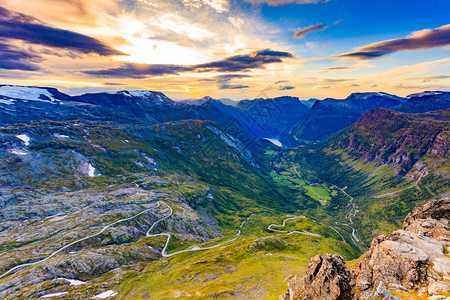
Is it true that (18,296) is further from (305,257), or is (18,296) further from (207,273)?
(305,257)

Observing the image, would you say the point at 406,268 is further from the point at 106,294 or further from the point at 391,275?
the point at 106,294

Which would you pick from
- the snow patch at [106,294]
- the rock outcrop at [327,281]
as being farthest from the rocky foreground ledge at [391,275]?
the snow patch at [106,294]

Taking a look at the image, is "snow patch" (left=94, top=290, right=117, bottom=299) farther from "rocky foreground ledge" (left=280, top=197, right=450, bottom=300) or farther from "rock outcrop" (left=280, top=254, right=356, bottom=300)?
"rock outcrop" (left=280, top=254, right=356, bottom=300)

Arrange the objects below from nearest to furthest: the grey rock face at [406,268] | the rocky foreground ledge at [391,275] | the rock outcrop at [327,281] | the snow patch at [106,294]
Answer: the rocky foreground ledge at [391,275], the grey rock face at [406,268], the rock outcrop at [327,281], the snow patch at [106,294]

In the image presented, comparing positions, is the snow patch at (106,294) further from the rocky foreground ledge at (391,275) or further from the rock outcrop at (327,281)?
the rock outcrop at (327,281)

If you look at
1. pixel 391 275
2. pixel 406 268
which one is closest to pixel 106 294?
pixel 391 275

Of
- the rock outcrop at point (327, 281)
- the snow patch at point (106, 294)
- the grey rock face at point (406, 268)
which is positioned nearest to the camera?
the grey rock face at point (406, 268)

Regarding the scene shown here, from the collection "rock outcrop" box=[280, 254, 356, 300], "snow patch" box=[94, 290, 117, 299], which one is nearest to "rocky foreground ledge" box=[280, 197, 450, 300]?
"rock outcrop" box=[280, 254, 356, 300]
